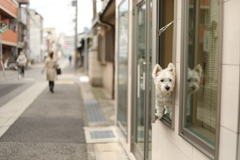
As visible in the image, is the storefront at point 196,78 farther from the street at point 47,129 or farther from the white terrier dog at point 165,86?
the street at point 47,129

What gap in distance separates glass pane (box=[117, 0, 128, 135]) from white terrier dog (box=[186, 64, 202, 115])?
3.48 m

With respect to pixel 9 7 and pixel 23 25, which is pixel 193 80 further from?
pixel 23 25

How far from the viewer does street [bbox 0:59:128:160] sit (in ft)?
14.5

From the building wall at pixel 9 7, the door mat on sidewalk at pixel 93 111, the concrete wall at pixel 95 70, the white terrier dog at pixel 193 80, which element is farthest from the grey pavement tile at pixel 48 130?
the concrete wall at pixel 95 70

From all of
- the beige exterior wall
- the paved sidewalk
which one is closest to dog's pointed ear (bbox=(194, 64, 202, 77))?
the paved sidewalk

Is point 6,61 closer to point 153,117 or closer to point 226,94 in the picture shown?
point 153,117

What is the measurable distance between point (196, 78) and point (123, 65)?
4.19 m

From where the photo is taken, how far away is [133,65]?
19.0 ft

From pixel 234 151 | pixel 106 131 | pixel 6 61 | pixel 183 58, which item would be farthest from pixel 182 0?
pixel 106 131

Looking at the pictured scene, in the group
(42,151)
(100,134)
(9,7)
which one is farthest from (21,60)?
(100,134)

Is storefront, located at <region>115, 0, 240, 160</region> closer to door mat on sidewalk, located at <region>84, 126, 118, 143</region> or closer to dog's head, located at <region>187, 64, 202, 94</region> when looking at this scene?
dog's head, located at <region>187, 64, 202, 94</region>

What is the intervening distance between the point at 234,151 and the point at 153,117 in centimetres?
170

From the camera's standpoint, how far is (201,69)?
301cm

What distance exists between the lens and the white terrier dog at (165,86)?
132 inches
